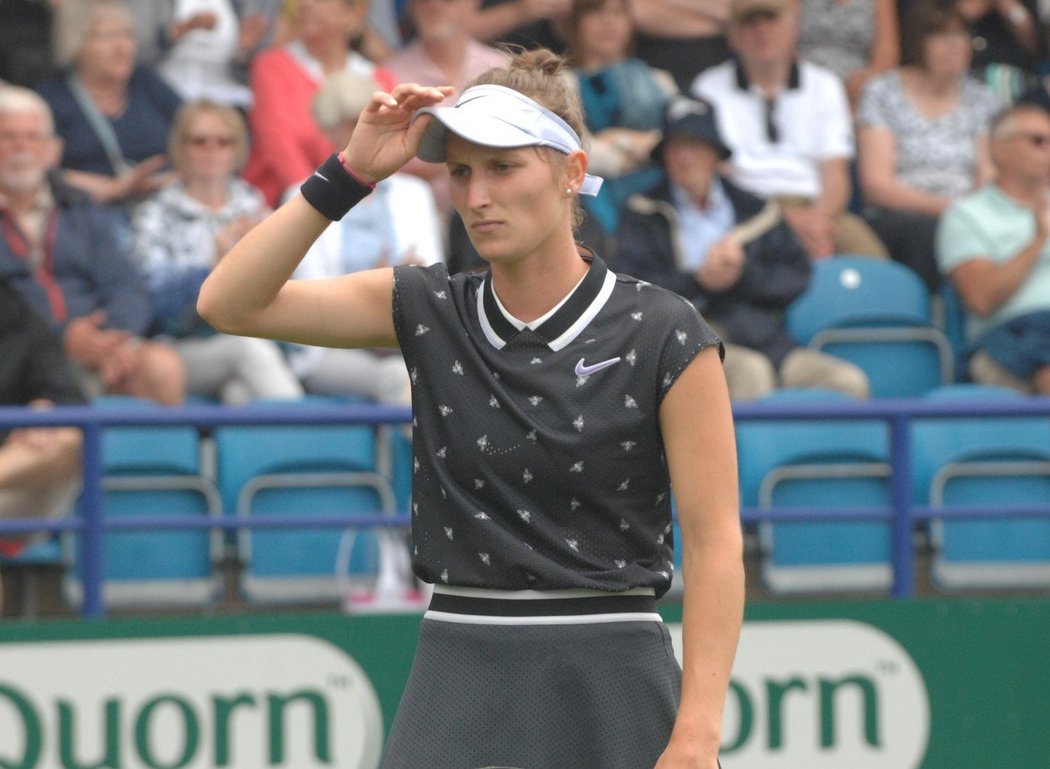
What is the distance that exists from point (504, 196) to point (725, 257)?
13.4 ft

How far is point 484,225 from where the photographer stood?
103 inches

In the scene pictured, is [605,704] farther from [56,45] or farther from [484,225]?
[56,45]

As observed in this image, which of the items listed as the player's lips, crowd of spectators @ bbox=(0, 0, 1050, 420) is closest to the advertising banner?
crowd of spectators @ bbox=(0, 0, 1050, 420)

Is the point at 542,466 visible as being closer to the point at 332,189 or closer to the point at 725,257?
the point at 332,189

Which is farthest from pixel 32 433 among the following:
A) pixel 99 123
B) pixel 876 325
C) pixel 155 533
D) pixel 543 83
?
pixel 876 325

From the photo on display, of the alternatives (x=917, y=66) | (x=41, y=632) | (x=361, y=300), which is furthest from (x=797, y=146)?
(x=361, y=300)

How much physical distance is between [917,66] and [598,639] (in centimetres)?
594

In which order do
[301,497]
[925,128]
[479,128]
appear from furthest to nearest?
[925,128], [301,497], [479,128]

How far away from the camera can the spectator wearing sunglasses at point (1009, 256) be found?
265 inches

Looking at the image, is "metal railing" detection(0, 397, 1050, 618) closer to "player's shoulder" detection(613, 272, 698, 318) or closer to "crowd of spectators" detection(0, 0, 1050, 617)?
"crowd of spectators" detection(0, 0, 1050, 617)

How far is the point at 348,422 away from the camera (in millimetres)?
5184

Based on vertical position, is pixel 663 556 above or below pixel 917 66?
below

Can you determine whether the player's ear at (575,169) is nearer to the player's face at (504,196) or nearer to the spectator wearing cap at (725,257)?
the player's face at (504,196)

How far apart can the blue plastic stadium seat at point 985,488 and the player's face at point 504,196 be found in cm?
344
